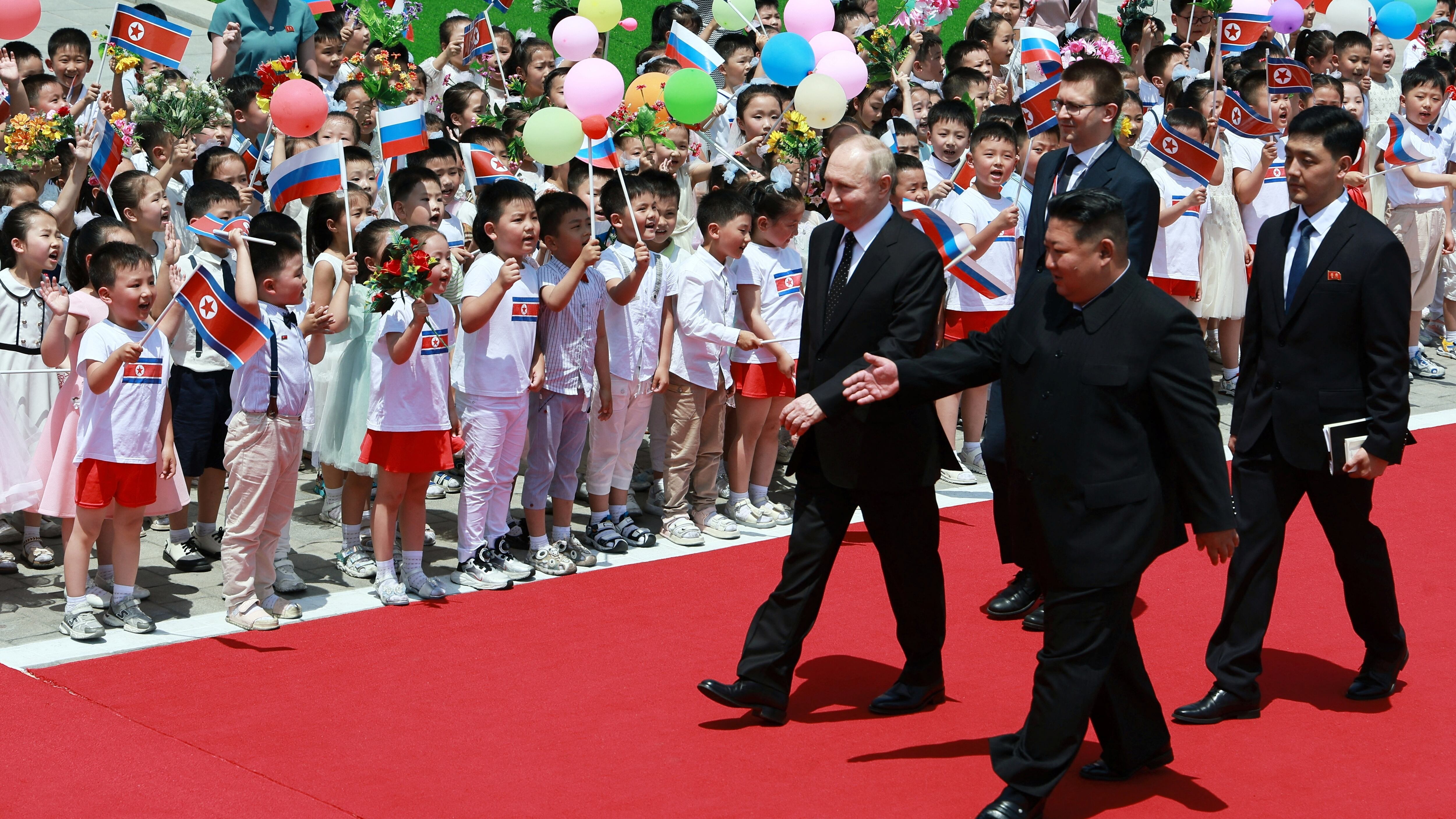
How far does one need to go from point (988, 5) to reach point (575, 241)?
8120 mm

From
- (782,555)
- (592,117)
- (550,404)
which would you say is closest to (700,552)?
(782,555)

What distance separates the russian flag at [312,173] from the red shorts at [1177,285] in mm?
6107

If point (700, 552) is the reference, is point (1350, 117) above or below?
above

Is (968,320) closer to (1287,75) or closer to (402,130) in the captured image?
(1287,75)

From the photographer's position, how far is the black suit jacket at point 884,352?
5625 millimetres

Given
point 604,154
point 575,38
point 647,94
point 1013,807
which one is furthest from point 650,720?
point 575,38

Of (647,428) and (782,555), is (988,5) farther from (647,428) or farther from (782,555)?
(782,555)

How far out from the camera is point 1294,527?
8.44 meters

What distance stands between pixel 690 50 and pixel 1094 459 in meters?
6.28

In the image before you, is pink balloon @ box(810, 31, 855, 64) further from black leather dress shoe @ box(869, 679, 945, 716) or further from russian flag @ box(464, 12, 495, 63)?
black leather dress shoe @ box(869, 679, 945, 716)

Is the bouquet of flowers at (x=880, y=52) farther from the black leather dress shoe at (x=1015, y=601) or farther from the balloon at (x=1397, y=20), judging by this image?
the black leather dress shoe at (x=1015, y=601)

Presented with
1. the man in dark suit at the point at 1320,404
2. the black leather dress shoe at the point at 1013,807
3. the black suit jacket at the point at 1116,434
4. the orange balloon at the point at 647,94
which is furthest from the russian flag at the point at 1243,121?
the black leather dress shoe at the point at 1013,807

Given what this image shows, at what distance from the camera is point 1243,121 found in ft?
36.9

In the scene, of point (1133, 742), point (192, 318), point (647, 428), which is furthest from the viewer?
point (647, 428)
